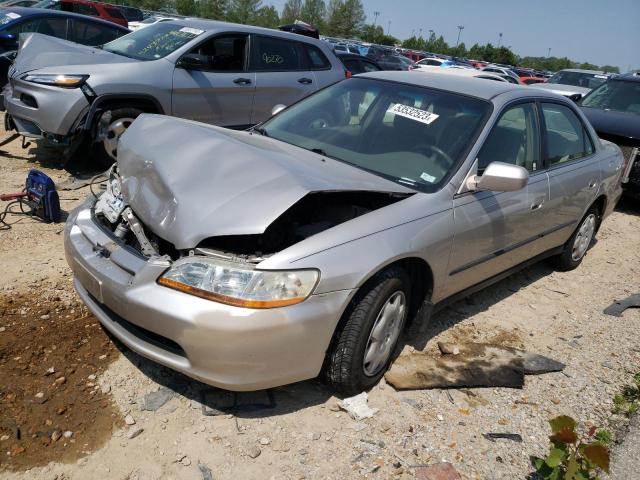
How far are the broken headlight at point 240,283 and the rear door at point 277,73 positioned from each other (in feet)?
16.2

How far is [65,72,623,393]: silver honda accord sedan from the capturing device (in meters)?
2.38

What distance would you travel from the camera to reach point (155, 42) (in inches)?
258

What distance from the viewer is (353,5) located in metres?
78.7

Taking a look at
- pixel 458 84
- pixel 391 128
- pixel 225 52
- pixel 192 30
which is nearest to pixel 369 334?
pixel 391 128

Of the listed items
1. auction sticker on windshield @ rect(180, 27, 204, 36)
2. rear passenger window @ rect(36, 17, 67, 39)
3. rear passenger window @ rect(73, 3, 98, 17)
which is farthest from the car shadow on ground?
rear passenger window @ rect(73, 3, 98, 17)

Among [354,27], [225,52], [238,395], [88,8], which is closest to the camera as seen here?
[238,395]

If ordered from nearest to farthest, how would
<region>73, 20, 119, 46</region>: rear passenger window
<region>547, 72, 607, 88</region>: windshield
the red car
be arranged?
<region>73, 20, 119, 46</region>: rear passenger window < the red car < <region>547, 72, 607, 88</region>: windshield

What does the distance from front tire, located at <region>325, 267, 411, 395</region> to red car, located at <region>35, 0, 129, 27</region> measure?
1381cm

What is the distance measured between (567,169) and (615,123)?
12.9 feet

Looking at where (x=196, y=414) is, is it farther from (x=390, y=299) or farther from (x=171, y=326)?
(x=390, y=299)

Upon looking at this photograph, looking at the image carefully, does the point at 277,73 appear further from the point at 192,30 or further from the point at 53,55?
the point at 53,55

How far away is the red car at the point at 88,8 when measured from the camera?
14.3 m

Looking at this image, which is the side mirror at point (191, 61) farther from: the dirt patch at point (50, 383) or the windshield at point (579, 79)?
the windshield at point (579, 79)

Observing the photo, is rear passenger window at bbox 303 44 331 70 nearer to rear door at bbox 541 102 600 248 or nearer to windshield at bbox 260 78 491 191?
windshield at bbox 260 78 491 191
